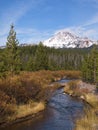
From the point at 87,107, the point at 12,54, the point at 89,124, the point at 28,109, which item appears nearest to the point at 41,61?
the point at 12,54

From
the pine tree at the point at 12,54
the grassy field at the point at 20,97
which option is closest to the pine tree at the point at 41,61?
the pine tree at the point at 12,54

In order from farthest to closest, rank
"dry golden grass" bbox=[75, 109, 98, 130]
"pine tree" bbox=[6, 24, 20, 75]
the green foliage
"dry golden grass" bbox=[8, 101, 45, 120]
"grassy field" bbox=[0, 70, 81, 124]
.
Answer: the green foliage
"pine tree" bbox=[6, 24, 20, 75]
"dry golden grass" bbox=[8, 101, 45, 120]
"grassy field" bbox=[0, 70, 81, 124]
"dry golden grass" bbox=[75, 109, 98, 130]

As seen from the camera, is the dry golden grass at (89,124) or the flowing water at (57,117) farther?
the flowing water at (57,117)

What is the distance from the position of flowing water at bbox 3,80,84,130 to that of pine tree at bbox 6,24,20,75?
1267 cm

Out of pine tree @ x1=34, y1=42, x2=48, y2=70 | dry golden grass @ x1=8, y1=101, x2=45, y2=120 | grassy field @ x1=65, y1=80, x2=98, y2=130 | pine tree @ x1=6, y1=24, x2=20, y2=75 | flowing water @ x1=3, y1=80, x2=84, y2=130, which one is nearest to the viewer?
grassy field @ x1=65, y1=80, x2=98, y2=130

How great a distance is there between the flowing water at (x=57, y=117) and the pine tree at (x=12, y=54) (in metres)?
12.7

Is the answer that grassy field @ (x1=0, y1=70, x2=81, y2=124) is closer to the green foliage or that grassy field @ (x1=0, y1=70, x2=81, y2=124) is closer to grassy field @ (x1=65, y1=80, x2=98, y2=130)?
grassy field @ (x1=65, y1=80, x2=98, y2=130)

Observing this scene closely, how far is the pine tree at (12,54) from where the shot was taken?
44.5 meters

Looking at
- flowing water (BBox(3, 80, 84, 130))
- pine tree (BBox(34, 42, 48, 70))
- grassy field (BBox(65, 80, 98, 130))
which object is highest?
pine tree (BBox(34, 42, 48, 70))

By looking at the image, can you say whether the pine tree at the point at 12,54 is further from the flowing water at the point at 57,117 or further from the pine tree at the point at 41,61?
the pine tree at the point at 41,61

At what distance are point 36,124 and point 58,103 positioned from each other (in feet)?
33.7

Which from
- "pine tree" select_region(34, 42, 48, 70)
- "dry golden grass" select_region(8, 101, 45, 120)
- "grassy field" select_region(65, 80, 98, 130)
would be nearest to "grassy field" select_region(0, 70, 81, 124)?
"dry golden grass" select_region(8, 101, 45, 120)

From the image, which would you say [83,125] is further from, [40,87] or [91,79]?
[91,79]

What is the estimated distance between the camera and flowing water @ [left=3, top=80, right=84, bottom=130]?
2114cm
